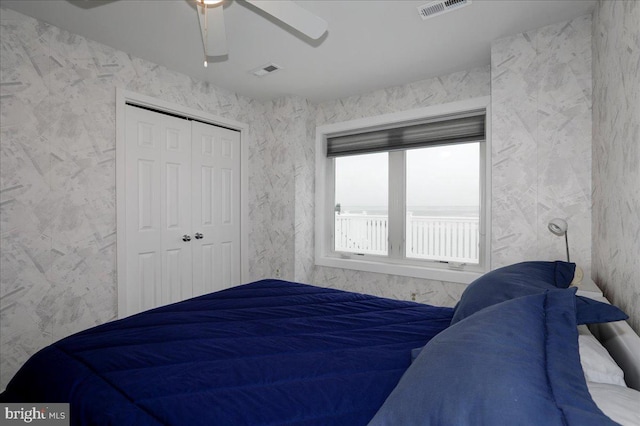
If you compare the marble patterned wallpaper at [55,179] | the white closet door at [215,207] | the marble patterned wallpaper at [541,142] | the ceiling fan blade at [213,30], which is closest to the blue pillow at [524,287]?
the marble patterned wallpaper at [541,142]

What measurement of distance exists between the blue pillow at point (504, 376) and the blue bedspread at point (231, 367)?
0.26 metres

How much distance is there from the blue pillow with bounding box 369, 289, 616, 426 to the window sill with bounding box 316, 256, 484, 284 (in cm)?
235

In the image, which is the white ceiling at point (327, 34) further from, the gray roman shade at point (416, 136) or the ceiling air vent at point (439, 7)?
the gray roman shade at point (416, 136)

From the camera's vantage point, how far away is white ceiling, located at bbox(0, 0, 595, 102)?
222 cm

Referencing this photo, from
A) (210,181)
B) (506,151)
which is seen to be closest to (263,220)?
(210,181)

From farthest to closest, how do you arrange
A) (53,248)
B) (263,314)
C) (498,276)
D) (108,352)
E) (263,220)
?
(263,220) < (53,248) < (263,314) < (498,276) < (108,352)

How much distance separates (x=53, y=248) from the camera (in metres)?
2.45

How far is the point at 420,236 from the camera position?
370 cm

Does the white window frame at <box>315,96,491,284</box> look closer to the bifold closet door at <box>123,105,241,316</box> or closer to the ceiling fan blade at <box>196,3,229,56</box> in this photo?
the bifold closet door at <box>123,105,241,316</box>

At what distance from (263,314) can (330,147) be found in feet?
9.43

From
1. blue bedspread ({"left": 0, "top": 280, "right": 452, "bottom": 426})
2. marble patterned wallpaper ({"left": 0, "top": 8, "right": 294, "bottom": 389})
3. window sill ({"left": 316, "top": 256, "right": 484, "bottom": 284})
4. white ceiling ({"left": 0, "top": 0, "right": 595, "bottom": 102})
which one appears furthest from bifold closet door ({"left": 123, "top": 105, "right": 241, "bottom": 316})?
blue bedspread ({"left": 0, "top": 280, "right": 452, "bottom": 426})

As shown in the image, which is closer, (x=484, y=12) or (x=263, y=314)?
(x=263, y=314)

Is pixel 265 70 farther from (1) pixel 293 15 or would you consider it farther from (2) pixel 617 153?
(2) pixel 617 153

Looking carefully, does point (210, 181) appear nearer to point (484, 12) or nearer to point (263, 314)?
point (263, 314)
